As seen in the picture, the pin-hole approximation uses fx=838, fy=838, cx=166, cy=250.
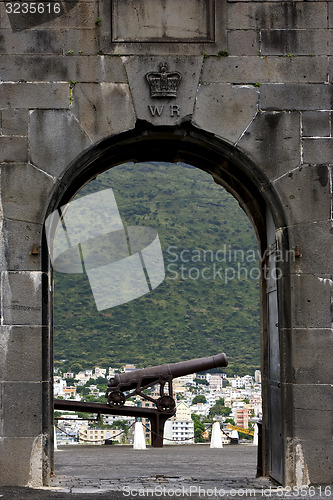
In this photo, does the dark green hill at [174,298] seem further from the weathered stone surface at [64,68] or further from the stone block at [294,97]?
the weathered stone surface at [64,68]

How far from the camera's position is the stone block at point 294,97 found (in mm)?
9977

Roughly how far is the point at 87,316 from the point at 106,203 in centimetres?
1671

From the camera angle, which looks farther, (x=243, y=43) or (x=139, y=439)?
(x=139, y=439)

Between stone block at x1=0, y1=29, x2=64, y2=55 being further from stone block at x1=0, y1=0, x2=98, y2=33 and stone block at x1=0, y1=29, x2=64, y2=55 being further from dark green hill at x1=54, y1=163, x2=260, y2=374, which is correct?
dark green hill at x1=54, y1=163, x2=260, y2=374

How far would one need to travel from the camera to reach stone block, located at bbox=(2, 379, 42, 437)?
9.38 metres

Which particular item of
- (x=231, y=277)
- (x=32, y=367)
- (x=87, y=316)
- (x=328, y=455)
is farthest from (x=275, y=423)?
(x=231, y=277)

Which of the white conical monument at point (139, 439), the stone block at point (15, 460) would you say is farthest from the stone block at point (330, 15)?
the white conical monument at point (139, 439)

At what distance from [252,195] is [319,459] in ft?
11.7

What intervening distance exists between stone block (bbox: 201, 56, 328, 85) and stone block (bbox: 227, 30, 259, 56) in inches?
2.8

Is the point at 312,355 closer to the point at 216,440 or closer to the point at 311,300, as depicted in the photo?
the point at 311,300

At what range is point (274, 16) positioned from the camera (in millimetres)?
10023

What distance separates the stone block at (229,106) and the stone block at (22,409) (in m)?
3.68

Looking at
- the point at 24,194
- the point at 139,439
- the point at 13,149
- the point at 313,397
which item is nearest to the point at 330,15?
the point at 13,149

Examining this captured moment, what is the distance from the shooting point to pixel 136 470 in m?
12.6
